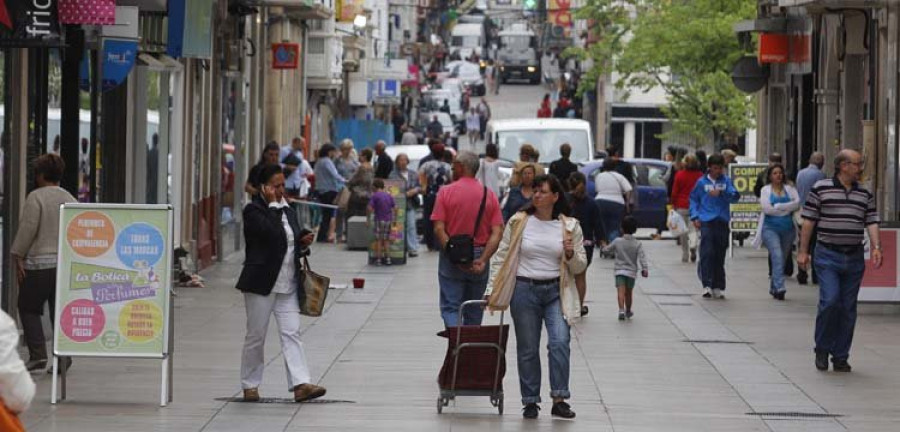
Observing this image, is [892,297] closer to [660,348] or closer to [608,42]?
[660,348]

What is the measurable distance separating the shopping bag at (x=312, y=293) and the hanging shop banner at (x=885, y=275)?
9.02 meters

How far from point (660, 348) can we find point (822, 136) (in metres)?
15.8

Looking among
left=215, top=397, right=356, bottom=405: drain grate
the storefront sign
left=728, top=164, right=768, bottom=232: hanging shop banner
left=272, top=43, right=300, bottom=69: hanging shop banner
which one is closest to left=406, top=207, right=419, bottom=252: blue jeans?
left=728, top=164, right=768, bottom=232: hanging shop banner

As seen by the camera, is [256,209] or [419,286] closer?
[256,209]

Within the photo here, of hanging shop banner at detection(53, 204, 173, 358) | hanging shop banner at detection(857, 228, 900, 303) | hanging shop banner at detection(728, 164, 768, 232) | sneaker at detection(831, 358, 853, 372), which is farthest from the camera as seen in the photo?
hanging shop banner at detection(728, 164, 768, 232)

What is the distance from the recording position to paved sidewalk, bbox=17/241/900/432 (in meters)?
13.2

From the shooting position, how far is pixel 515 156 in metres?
42.2

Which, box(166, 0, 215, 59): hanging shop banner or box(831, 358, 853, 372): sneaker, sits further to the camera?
box(166, 0, 215, 59): hanging shop banner

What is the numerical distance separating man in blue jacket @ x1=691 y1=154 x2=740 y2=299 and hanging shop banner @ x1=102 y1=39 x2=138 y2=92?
715 centimetres

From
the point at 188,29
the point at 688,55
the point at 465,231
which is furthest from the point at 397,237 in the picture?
the point at 688,55

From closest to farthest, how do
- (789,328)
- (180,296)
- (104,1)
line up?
1. (104,1)
2. (789,328)
3. (180,296)

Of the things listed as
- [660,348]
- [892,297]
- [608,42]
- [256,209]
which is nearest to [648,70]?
[608,42]

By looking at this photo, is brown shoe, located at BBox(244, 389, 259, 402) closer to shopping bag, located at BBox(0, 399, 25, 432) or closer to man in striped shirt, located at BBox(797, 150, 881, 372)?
man in striped shirt, located at BBox(797, 150, 881, 372)

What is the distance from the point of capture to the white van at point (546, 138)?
42.1 metres
